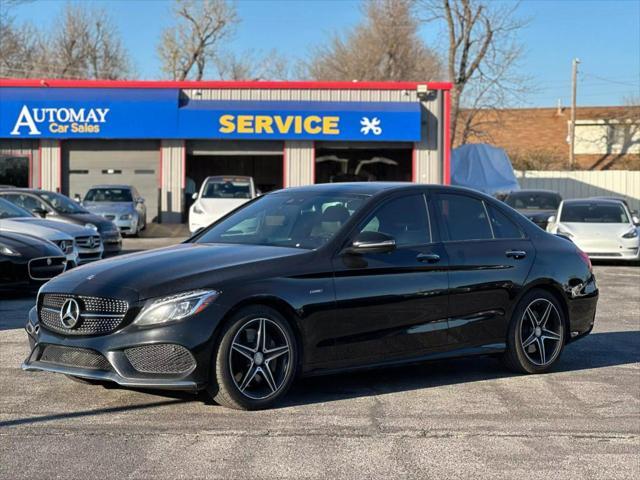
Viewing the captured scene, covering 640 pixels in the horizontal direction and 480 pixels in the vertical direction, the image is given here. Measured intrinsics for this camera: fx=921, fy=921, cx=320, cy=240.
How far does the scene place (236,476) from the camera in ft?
15.4

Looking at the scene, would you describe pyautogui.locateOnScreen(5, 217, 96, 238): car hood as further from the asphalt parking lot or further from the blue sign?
the blue sign

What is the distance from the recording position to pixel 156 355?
5.67 m

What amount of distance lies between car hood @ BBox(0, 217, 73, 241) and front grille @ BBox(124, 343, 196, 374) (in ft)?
26.2

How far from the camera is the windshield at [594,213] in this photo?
19969 millimetres

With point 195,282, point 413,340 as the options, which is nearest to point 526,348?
point 413,340

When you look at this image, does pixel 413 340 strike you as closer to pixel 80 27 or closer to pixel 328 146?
pixel 328 146

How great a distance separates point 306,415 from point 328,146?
83.6 feet

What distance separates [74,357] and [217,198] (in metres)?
16.4

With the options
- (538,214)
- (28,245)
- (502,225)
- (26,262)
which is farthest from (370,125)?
(502,225)

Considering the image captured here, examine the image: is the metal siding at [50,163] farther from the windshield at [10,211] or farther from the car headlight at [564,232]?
the car headlight at [564,232]

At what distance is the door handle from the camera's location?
6.79 m

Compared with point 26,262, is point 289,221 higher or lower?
higher

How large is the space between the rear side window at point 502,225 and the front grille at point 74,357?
3355 millimetres

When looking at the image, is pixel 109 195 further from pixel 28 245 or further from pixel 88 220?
pixel 28 245
